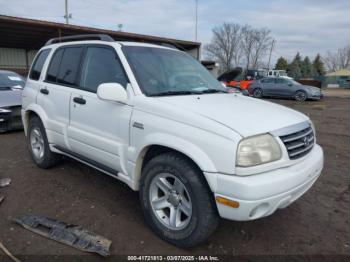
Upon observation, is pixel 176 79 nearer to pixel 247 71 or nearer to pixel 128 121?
pixel 128 121

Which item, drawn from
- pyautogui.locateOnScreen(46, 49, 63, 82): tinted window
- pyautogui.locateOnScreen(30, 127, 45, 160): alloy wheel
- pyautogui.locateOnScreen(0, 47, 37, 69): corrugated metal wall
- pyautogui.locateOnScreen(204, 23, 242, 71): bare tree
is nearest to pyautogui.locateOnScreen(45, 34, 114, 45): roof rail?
pyautogui.locateOnScreen(46, 49, 63, 82): tinted window

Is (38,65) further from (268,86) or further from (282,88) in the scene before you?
(268,86)

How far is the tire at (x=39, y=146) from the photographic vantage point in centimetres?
445

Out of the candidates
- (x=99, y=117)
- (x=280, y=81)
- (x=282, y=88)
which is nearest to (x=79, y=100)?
(x=99, y=117)

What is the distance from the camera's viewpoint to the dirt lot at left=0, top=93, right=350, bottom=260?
279cm

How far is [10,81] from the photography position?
8.16 m

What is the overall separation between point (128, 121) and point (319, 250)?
88.8 inches

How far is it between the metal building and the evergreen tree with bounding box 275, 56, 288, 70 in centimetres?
5647

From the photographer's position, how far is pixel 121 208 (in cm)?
349

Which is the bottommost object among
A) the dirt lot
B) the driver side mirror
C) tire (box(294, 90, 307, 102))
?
the dirt lot

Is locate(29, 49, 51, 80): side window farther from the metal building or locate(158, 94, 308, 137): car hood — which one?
the metal building

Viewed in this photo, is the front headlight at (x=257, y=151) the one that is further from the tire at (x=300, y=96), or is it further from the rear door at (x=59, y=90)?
the tire at (x=300, y=96)

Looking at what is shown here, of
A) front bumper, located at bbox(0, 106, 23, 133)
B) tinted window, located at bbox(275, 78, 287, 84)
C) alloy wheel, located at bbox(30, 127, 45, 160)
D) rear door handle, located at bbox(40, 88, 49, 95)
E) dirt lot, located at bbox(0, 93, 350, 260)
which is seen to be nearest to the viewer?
dirt lot, located at bbox(0, 93, 350, 260)

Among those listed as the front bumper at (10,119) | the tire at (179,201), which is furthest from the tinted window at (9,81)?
the tire at (179,201)
